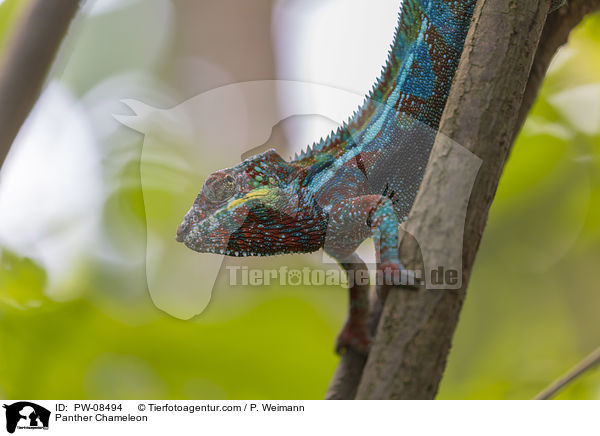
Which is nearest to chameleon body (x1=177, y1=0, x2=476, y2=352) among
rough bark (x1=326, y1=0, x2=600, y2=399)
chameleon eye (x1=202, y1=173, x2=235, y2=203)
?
chameleon eye (x1=202, y1=173, x2=235, y2=203)

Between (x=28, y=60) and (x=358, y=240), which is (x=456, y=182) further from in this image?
(x=28, y=60)

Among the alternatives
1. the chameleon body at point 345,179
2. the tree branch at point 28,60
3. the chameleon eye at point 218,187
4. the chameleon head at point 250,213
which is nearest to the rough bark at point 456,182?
the chameleon body at point 345,179

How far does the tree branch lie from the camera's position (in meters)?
0.67

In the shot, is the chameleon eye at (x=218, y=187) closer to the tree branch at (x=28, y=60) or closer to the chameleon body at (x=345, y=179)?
the chameleon body at (x=345, y=179)

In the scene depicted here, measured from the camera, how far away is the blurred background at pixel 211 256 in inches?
52.0

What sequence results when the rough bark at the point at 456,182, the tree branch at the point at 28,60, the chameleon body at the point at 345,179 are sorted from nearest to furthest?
the tree branch at the point at 28,60
the rough bark at the point at 456,182
the chameleon body at the point at 345,179

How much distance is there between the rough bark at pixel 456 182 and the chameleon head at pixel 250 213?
14.6 inches

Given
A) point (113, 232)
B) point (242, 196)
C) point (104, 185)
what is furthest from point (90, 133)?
point (242, 196)

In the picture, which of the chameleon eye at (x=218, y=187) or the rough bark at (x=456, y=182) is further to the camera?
the chameleon eye at (x=218, y=187)

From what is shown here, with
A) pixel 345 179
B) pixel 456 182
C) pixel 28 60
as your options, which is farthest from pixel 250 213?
pixel 28 60

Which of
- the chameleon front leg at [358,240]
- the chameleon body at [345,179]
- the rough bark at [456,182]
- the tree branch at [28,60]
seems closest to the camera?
the tree branch at [28,60]
